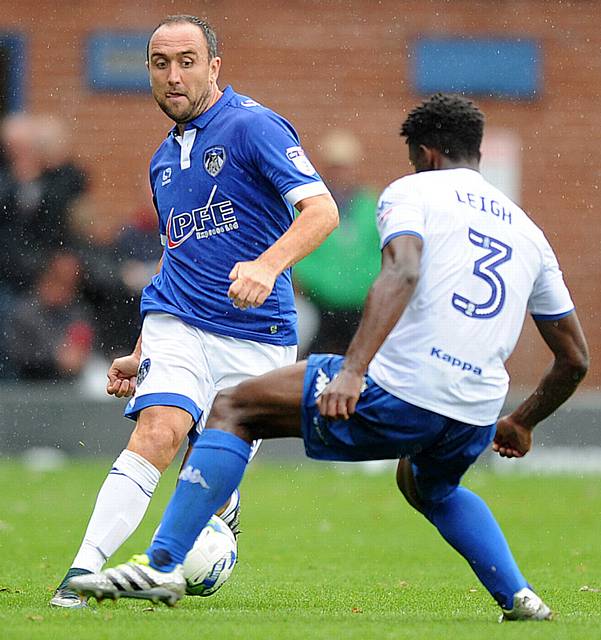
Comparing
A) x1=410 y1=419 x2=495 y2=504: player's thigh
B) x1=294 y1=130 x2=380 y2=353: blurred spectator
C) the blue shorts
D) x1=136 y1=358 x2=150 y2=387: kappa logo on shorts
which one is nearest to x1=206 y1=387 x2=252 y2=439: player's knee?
the blue shorts

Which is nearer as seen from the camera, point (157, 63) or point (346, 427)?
point (346, 427)

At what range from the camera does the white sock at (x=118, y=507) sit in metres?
6.74

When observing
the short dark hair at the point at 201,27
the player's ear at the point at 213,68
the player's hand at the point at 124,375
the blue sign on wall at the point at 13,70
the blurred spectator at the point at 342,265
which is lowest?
the blurred spectator at the point at 342,265

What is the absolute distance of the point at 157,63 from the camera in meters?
7.16

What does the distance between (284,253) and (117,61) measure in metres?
11.9

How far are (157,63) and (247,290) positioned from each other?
147cm

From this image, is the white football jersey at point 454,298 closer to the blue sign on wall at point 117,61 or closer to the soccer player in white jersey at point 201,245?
the soccer player in white jersey at point 201,245

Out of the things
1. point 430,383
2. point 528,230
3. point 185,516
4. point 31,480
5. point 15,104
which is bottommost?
point 31,480

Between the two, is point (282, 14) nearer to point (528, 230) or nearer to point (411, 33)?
point (411, 33)

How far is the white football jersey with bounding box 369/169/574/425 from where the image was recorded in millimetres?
5926

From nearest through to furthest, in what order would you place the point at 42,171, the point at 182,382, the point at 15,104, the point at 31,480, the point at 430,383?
the point at 430,383 → the point at 182,382 → the point at 31,480 → the point at 42,171 → the point at 15,104

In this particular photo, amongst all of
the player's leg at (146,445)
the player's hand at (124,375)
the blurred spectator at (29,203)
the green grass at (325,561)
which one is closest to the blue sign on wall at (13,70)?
the blurred spectator at (29,203)

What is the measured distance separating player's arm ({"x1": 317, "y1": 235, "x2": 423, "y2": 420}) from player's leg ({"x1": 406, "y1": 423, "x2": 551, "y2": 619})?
584 millimetres

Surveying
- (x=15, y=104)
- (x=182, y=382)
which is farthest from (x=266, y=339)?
(x=15, y=104)
